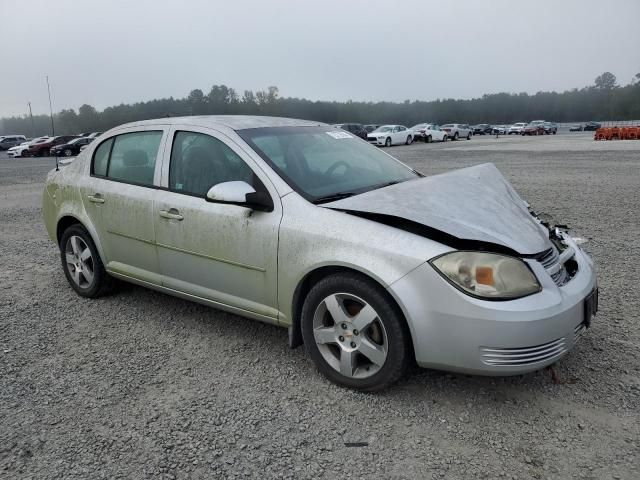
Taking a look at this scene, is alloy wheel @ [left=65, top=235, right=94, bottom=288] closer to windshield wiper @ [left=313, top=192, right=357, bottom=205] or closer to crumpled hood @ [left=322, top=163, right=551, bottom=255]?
windshield wiper @ [left=313, top=192, right=357, bottom=205]

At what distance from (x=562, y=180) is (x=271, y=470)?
1231 centimetres

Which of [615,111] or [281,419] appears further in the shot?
[615,111]

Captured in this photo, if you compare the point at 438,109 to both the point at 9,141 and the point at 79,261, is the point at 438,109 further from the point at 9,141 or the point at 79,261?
the point at 79,261

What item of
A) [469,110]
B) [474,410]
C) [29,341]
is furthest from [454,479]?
[469,110]

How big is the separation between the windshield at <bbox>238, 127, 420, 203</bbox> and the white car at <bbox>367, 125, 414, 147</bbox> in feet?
108

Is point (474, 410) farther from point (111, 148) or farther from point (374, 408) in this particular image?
point (111, 148)

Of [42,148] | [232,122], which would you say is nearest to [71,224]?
[232,122]

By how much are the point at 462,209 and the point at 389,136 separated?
114 feet

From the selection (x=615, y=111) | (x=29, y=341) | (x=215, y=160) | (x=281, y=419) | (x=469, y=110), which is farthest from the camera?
(x=469, y=110)

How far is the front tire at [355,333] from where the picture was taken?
→ 277 cm

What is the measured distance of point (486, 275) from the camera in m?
2.61

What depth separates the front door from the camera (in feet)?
10.6

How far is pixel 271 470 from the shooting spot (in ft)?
7.83

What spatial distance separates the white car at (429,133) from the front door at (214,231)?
39.2m
